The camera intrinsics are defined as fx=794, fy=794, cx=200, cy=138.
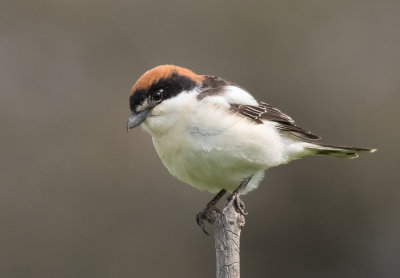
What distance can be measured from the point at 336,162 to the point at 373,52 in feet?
5.39

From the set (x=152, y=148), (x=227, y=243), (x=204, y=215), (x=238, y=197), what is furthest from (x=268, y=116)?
(x=152, y=148)

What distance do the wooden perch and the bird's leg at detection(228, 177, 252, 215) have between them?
35 cm

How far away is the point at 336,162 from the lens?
8.98m

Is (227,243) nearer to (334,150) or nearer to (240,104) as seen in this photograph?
(240,104)

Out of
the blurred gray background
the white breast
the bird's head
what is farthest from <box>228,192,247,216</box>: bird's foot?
the blurred gray background

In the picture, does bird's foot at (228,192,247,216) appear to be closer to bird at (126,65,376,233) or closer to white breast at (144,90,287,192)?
bird at (126,65,376,233)

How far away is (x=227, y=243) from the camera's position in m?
4.73

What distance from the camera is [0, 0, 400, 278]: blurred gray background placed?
8664mm

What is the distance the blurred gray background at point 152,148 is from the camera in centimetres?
866

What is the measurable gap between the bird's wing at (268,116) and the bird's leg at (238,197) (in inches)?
17.5

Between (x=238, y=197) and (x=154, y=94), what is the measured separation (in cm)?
90

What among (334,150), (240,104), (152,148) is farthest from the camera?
(152,148)

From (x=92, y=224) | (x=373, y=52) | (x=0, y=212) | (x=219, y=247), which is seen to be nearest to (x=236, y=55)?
(x=373, y=52)

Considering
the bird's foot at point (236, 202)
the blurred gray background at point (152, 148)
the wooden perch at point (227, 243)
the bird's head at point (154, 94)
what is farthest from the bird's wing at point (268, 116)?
the blurred gray background at point (152, 148)
